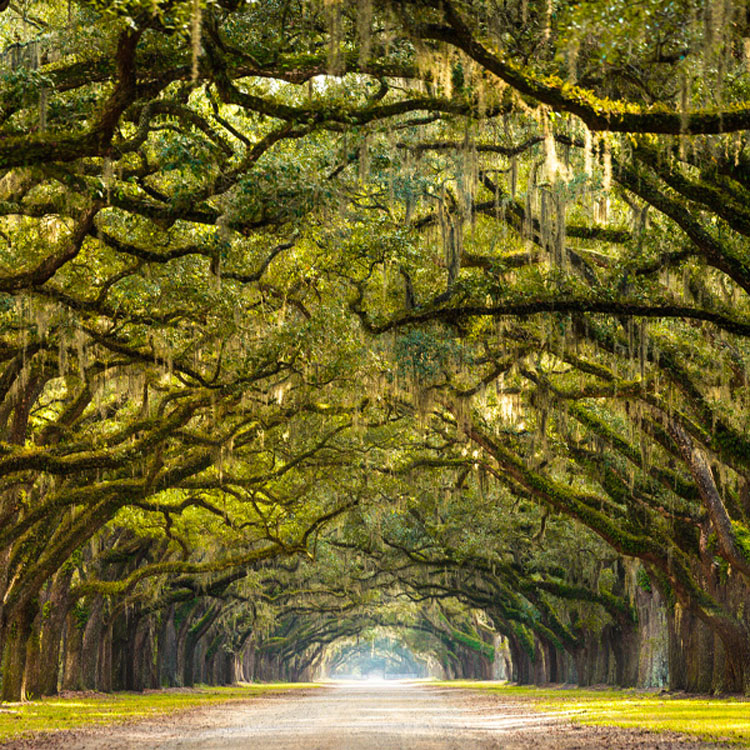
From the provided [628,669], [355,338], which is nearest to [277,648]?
[628,669]

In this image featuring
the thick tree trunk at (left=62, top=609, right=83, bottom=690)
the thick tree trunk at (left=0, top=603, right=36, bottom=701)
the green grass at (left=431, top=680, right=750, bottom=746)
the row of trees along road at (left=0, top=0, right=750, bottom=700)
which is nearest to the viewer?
the row of trees along road at (left=0, top=0, right=750, bottom=700)

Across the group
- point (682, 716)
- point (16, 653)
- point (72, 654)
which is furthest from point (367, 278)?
point (72, 654)

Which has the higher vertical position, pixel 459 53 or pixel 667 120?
pixel 459 53

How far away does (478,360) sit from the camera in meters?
19.2

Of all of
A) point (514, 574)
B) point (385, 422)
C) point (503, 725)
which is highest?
point (385, 422)

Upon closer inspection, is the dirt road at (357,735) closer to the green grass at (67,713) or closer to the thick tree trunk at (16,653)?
the green grass at (67,713)

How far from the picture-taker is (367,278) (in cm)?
1767

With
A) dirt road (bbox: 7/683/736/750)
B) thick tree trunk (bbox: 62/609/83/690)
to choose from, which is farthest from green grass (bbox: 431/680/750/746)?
thick tree trunk (bbox: 62/609/83/690)

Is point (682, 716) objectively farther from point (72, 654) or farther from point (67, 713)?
point (72, 654)

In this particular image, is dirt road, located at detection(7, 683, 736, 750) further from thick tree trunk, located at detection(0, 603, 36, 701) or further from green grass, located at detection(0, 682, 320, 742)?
thick tree trunk, located at detection(0, 603, 36, 701)

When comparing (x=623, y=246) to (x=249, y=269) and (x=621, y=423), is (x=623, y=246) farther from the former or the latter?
(x=621, y=423)

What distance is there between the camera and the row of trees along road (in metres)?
9.74

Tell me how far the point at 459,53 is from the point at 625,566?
28871 mm

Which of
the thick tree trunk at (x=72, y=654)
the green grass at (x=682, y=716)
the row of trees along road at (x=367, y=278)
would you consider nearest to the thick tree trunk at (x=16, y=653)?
the row of trees along road at (x=367, y=278)
